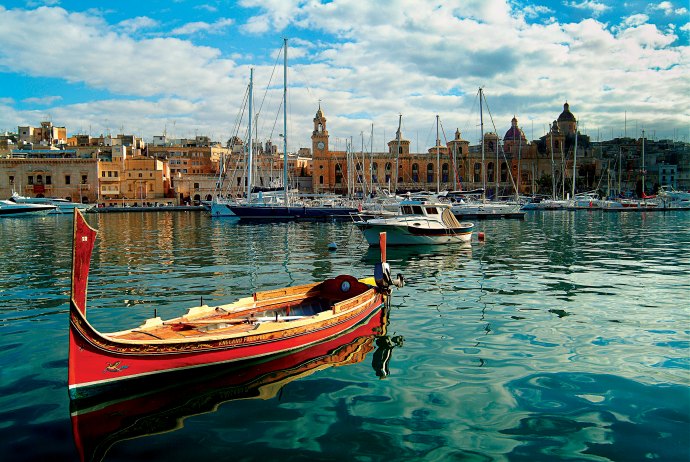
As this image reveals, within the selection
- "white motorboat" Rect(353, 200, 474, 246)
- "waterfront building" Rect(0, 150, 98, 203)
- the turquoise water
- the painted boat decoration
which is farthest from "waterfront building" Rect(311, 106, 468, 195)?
the painted boat decoration

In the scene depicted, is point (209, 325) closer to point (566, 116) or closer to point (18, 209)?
point (18, 209)

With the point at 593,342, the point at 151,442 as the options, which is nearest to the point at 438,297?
the point at 593,342

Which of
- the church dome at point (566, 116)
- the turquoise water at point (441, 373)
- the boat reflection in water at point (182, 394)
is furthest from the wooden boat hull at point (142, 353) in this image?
the church dome at point (566, 116)

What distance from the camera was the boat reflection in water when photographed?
693cm

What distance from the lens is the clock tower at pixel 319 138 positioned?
103m

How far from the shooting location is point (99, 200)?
87188 millimetres

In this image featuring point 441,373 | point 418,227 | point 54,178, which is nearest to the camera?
point 441,373

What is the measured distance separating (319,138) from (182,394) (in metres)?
96.8

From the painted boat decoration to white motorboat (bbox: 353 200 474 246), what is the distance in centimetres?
1442

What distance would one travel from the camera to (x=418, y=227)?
26797 millimetres

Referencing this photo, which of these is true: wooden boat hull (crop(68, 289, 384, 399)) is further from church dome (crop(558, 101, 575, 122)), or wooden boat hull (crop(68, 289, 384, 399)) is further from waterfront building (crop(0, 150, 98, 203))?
church dome (crop(558, 101, 575, 122))

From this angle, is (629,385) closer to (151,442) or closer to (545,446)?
(545,446)

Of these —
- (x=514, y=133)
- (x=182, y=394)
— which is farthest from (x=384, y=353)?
(x=514, y=133)

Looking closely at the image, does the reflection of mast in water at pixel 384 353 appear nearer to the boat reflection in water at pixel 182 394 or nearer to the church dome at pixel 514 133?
the boat reflection in water at pixel 182 394
